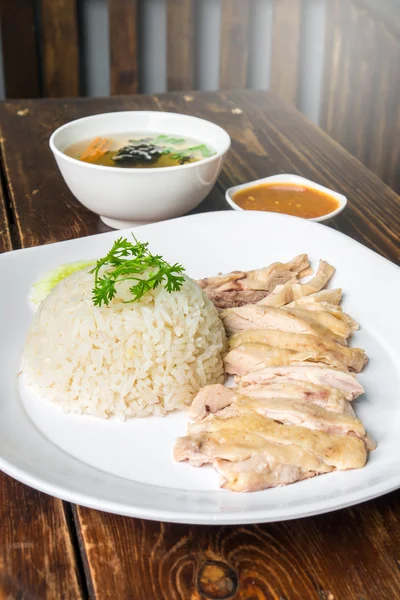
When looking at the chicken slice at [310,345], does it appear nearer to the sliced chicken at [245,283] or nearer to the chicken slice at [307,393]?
the chicken slice at [307,393]

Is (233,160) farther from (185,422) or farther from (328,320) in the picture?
(185,422)

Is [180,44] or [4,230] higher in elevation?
[4,230]

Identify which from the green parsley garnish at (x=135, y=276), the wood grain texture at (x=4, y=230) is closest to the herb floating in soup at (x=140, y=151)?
the wood grain texture at (x=4, y=230)

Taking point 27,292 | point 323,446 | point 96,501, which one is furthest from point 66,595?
point 27,292

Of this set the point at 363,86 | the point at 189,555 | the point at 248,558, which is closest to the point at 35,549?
the point at 189,555

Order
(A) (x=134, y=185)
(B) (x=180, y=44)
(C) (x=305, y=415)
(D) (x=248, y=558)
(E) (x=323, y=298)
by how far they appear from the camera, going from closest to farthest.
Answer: (D) (x=248, y=558), (C) (x=305, y=415), (E) (x=323, y=298), (A) (x=134, y=185), (B) (x=180, y=44)

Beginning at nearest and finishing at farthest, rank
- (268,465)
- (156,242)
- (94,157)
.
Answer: (268,465) < (156,242) < (94,157)

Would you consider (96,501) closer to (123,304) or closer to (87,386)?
(87,386)
